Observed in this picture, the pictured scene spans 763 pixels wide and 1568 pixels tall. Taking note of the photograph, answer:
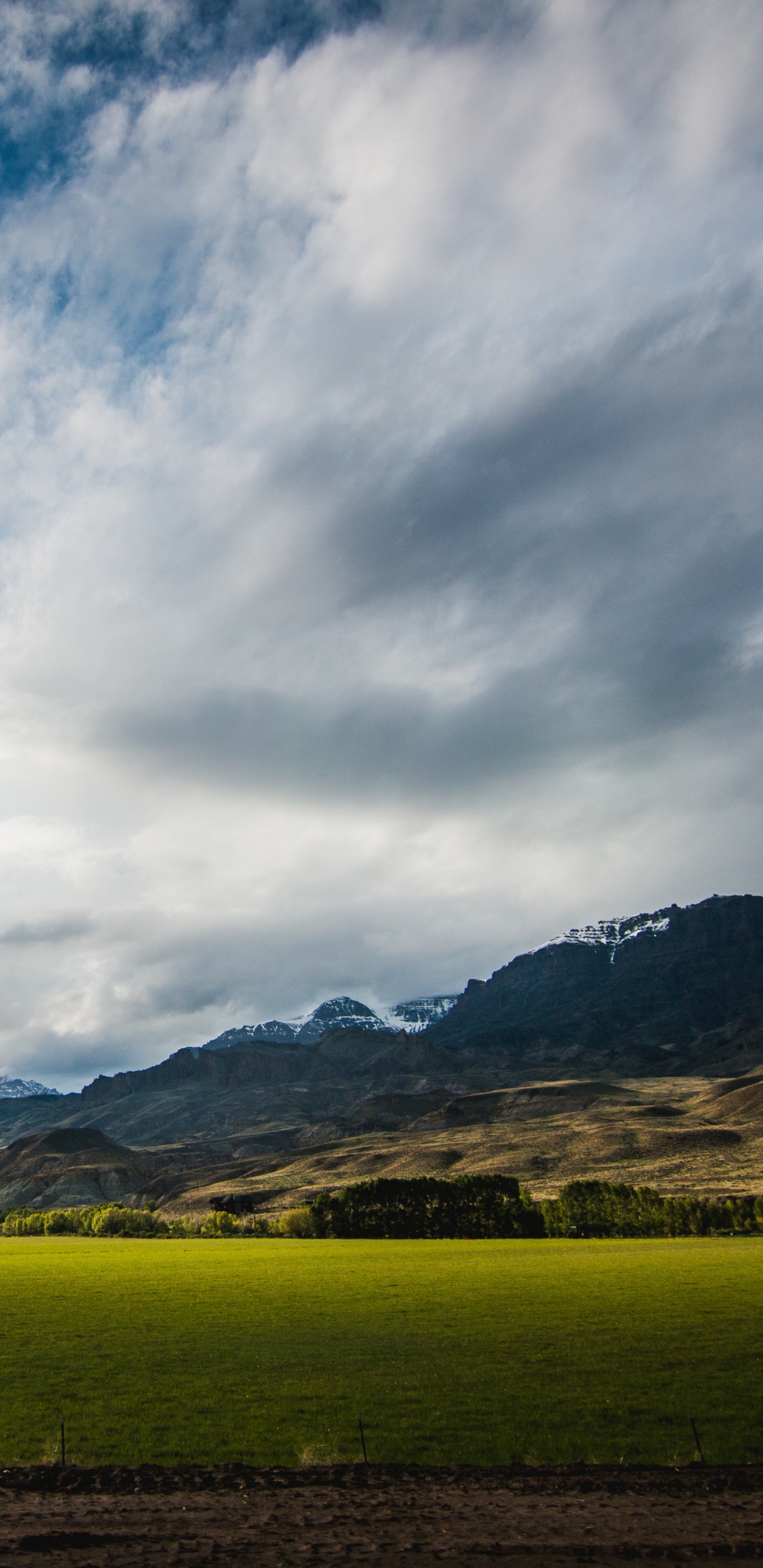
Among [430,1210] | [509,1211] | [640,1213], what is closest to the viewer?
[640,1213]

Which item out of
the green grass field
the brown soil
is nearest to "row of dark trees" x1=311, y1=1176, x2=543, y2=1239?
the green grass field

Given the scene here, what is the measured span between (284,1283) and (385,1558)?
5641cm

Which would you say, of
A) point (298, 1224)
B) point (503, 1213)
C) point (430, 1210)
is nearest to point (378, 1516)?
point (503, 1213)

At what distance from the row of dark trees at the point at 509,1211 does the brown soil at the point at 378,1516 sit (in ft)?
368

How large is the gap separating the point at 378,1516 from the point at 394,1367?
676 inches

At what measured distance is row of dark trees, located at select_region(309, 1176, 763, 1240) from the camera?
121 meters

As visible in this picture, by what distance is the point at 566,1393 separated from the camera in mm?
31453

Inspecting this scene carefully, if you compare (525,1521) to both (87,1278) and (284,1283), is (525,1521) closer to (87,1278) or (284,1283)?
(284,1283)

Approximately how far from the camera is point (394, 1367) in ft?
120

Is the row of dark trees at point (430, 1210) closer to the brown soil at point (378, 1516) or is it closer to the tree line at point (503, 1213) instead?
the tree line at point (503, 1213)

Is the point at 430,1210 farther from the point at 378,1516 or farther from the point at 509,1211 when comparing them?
the point at 378,1516

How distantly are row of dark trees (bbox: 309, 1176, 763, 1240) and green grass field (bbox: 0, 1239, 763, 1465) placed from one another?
54769 millimetres

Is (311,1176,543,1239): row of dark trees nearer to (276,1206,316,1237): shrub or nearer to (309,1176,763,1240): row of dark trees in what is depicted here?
(309,1176,763,1240): row of dark trees

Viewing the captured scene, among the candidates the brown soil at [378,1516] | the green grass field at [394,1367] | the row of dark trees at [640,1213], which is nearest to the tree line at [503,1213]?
the row of dark trees at [640,1213]
